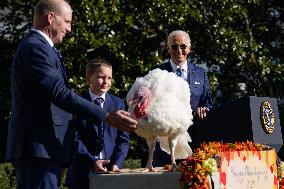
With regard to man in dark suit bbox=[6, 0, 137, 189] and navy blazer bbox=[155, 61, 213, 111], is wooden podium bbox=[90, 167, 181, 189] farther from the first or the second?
navy blazer bbox=[155, 61, 213, 111]

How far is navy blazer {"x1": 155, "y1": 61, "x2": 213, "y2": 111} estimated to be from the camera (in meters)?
5.55

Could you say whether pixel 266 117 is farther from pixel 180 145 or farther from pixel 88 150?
pixel 88 150

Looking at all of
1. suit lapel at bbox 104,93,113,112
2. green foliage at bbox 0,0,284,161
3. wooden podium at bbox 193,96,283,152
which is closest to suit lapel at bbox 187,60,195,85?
wooden podium at bbox 193,96,283,152

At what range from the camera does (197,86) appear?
5.60 metres

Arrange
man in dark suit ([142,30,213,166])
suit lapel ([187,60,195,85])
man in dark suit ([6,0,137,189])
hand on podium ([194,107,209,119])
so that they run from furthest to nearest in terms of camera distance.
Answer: suit lapel ([187,60,195,85]) → man in dark suit ([142,30,213,166]) → hand on podium ([194,107,209,119]) → man in dark suit ([6,0,137,189])

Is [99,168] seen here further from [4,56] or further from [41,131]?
[4,56]

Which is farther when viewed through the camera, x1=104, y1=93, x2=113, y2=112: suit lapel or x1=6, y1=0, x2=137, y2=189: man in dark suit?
x1=104, y1=93, x2=113, y2=112: suit lapel

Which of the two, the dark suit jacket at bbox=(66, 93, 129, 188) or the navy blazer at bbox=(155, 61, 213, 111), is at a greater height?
the navy blazer at bbox=(155, 61, 213, 111)

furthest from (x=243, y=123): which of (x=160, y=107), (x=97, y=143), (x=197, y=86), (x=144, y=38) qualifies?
(x=144, y=38)

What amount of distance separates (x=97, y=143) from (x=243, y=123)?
141 centimetres

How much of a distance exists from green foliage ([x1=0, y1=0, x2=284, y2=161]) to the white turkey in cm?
629

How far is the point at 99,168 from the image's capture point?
4.76m

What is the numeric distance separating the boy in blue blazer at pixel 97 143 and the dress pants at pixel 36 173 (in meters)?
0.74

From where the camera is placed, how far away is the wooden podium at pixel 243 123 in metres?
5.59
